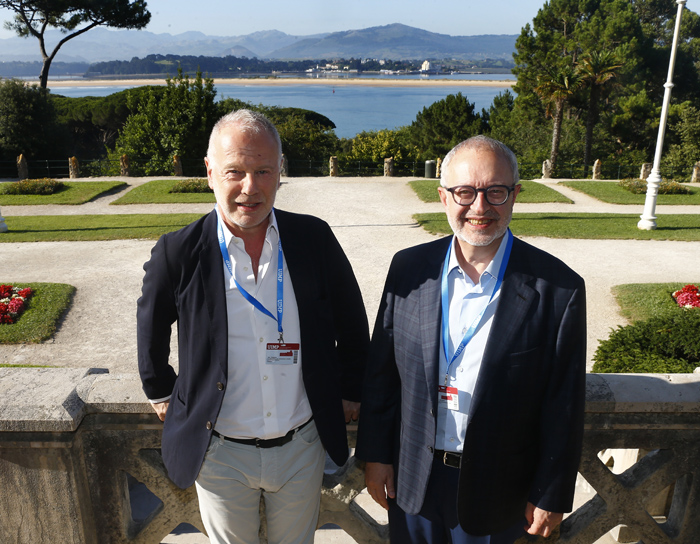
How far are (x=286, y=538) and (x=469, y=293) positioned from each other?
125 cm

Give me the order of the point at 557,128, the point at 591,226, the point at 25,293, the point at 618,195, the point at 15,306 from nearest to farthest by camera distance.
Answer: the point at 15,306 → the point at 25,293 → the point at 591,226 → the point at 618,195 → the point at 557,128

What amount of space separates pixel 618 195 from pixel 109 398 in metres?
21.5

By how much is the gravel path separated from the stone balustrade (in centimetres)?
628

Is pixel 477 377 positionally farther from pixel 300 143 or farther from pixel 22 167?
pixel 300 143

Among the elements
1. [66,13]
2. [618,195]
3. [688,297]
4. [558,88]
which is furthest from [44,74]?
[688,297]

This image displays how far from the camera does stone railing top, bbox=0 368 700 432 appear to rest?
7.64 ft

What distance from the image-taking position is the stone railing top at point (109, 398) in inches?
91.7

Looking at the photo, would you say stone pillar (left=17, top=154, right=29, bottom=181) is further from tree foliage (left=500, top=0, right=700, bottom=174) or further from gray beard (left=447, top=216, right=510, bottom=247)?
gray beard (left=447, top=216, right=510, bottom=247)

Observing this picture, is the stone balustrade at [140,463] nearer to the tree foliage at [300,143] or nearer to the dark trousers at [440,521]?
the dark trousers at [440,521]

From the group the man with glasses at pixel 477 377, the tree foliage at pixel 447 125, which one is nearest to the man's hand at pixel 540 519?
the man with glasses at pixel 477 377

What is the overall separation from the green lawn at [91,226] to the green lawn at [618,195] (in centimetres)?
1417

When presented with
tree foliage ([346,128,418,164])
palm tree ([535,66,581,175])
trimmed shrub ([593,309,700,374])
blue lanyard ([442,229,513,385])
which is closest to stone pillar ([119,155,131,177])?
tree foliage ([346,128,418,164])

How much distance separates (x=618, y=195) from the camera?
20812 millimetres

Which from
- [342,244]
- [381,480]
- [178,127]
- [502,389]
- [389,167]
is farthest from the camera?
[178,127]
